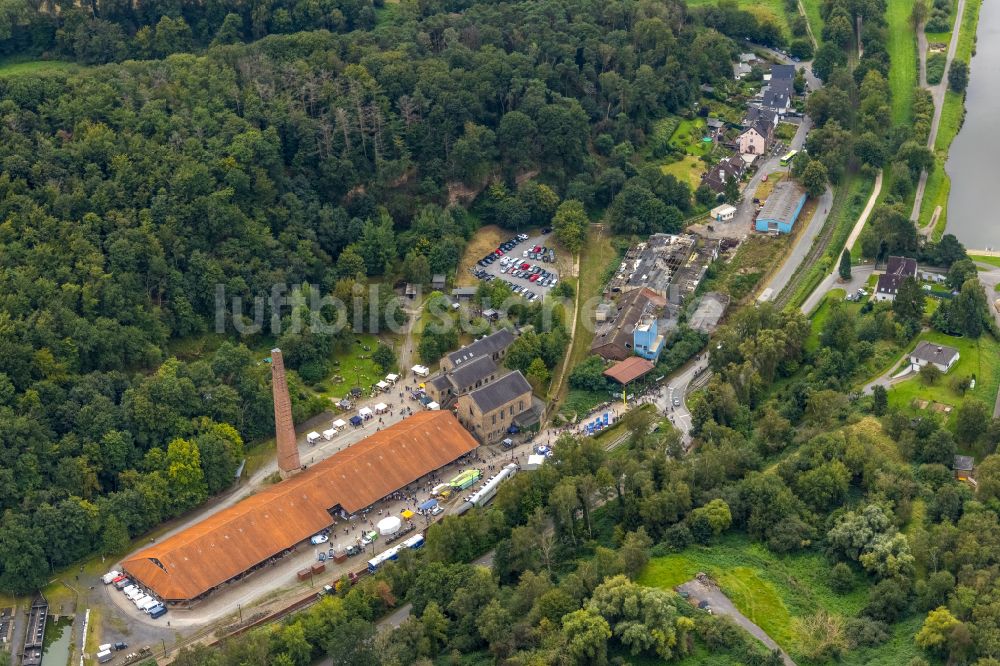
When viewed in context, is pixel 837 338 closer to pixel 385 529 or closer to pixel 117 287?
pixel 385 529

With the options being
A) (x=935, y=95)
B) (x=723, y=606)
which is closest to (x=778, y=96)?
(x=935, y=95)

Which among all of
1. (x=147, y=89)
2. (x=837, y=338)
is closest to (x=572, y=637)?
(x=837, y=338)

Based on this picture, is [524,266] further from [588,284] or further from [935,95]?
[935,95]

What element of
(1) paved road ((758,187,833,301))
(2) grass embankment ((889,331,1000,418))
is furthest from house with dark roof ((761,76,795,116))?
(2) grass embankment ((889,331,1000,418))

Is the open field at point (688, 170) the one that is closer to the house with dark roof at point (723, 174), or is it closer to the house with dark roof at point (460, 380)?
the house with dark roof at point (723, 174)

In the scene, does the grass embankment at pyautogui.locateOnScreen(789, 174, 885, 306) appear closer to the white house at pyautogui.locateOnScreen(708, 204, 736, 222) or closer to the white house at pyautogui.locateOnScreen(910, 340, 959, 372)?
the white house at pyautogui.locateOnScreen(708, 204, 736, 222)
